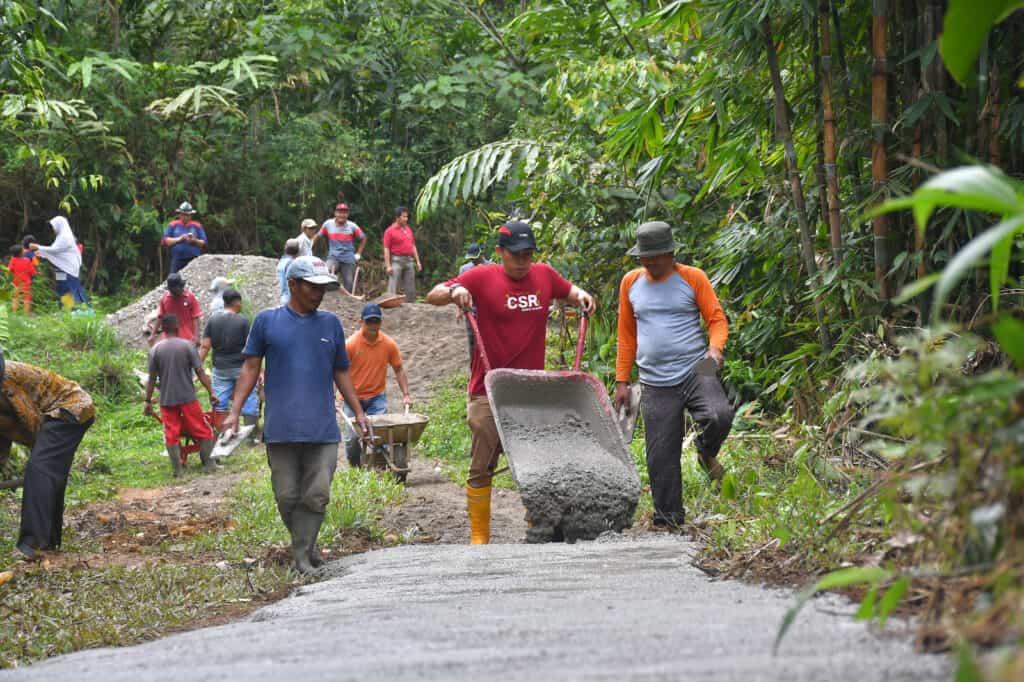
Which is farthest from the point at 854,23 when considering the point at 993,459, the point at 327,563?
the point at 993,459

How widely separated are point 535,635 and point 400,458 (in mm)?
7583

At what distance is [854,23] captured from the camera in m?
7.59

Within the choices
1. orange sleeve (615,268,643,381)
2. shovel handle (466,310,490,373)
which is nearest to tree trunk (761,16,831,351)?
orange sleeve (615,268,643,381)

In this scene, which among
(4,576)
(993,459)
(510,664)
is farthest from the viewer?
(4,576)

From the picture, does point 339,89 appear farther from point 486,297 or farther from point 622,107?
point 486,297

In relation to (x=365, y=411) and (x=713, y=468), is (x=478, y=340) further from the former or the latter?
(x=365, y=411)

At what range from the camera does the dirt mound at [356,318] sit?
1852cm

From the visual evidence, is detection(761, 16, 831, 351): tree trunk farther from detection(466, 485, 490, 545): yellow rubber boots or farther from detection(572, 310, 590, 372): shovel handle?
detection(466, 485, 490, 545): yellow rubber boots

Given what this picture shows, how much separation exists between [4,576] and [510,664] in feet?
14.7

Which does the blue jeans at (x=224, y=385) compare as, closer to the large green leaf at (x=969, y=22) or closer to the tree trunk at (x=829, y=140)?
the tree trunk at (x=829, y=140)

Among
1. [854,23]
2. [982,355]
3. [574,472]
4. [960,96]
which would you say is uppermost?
[854,23]

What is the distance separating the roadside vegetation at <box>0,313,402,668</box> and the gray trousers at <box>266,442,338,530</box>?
0.39m

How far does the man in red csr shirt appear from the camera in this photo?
24.3ft

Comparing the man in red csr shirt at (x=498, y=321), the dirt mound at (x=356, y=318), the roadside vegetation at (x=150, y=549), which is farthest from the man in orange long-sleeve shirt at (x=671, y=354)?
the dirt mound at (x=356, y=318)
